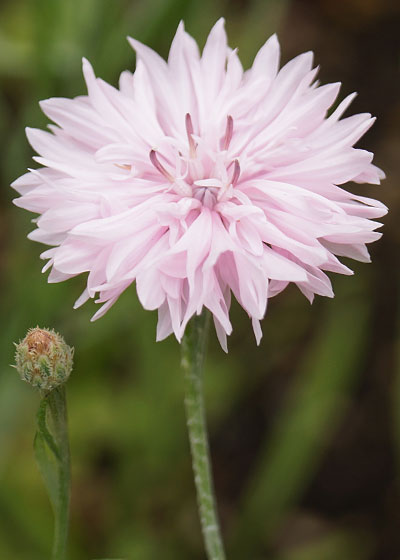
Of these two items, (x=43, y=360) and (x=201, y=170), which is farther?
(x=201, y=170)

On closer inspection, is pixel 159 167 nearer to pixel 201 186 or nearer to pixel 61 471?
pixel 201 186

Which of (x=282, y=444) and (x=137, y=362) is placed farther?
(x=137, y=362)

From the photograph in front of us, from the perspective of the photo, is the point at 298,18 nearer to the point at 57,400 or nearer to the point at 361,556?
the point at 361,556

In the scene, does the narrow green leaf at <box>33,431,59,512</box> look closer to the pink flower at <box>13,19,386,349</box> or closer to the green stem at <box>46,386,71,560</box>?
the green stem at <box>46,386,71,560</box>

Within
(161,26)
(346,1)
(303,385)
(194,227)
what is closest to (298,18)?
(346,1)

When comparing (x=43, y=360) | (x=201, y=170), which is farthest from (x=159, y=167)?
(x=43, y=360)

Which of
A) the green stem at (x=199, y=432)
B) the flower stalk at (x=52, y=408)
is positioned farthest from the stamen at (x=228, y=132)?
the flower stalk at (x=52, y=408)

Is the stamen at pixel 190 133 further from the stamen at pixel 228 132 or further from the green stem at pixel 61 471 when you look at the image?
the green stem at pixel 61 471
